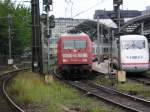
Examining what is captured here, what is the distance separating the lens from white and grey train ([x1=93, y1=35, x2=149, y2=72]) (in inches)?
1340

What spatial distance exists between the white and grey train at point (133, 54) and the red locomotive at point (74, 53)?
7.57ft

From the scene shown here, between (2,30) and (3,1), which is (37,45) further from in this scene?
(3,1)

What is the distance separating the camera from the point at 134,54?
34.5 m

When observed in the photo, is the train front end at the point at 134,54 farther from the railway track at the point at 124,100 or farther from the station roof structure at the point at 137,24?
the station roof structure at the point at 137,24

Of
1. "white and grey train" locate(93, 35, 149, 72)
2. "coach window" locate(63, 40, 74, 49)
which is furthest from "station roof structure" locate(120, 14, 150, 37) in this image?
"coach window" locate(63, 40, 74, 49)

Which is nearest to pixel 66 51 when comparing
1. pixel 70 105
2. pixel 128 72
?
pixel 128 72

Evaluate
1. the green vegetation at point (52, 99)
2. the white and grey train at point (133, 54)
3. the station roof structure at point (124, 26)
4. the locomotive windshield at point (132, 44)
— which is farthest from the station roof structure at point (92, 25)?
the green vegetation at point (52, 99)

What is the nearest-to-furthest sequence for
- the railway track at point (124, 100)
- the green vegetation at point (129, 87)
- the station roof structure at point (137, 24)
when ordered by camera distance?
1. the railway track at point (124, 100)
2. the green vegetation at point (129, 87)
3. the station roof structure at point (137, 24)

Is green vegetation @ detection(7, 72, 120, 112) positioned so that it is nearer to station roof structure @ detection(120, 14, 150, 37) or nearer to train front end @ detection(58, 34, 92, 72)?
train front end @ detection(58, 34, 92, 72)

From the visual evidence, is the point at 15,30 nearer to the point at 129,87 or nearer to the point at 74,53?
the point at 74,53

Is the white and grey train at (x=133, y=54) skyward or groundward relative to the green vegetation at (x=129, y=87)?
skyward

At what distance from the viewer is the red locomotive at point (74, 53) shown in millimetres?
34844

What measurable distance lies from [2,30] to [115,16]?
132 ft

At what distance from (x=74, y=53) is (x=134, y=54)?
4.14m
